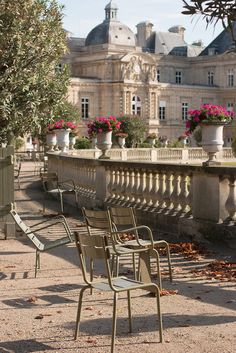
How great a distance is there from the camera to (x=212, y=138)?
12.3 meters

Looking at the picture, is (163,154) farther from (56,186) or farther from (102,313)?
(102,313)

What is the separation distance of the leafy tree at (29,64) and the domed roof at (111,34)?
7155 centimetres

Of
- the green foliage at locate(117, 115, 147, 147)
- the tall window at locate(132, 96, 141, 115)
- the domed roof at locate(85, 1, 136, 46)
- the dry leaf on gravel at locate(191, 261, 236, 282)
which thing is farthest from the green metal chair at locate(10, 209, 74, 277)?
the domed roof at locate(85, 1, 136, 46)

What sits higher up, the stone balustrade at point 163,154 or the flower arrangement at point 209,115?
the flower arrangement at point 209,115

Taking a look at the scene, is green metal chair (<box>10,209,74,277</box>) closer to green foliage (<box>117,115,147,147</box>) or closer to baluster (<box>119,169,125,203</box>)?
baluster (<box>119,169,125,203</box>)

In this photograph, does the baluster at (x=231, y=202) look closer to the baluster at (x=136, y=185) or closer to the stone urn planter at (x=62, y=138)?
the baluster at (x=136, y=185)

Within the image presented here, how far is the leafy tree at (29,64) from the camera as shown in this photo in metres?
12.3

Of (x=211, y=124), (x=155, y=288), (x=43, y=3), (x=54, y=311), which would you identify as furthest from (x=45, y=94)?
(x=155, y=288)

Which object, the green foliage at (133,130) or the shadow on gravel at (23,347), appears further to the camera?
the green foliage at (133,130)

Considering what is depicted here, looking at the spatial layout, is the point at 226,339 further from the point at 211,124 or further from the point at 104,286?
the point at 211,124

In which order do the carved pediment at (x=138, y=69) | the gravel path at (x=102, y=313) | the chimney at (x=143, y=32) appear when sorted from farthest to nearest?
1. the chimney at (x=143, y=32)
2. the carved pediment at (x=138, y=69)
3. the gravel path at (x=102, y=313)

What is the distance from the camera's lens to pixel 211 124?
1250 cm

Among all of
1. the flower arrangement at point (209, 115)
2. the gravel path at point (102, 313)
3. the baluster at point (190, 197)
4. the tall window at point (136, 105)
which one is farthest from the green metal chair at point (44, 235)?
the tall window at point (136, 105)

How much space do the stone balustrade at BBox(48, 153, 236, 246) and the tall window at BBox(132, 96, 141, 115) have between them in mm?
68822
